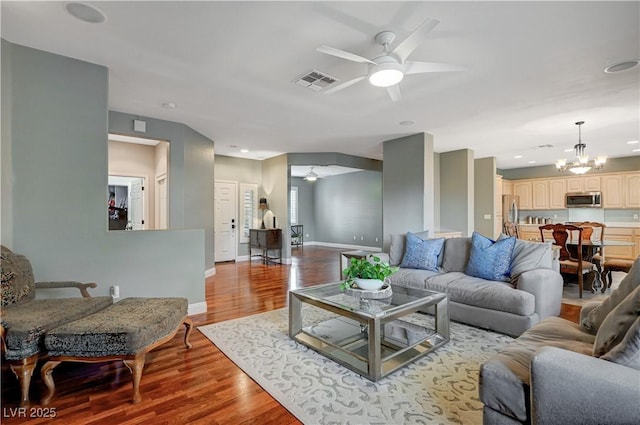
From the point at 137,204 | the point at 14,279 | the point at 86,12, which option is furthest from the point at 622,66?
the point at 137,204

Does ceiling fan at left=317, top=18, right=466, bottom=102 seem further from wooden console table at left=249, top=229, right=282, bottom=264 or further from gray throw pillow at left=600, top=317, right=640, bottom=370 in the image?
wooden console table at left=249, top=229, right=282, bottom=264

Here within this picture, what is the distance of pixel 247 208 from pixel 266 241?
1.29 m

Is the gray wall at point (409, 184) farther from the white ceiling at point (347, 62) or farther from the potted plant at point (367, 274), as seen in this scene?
the potted plant at point (367, 274)

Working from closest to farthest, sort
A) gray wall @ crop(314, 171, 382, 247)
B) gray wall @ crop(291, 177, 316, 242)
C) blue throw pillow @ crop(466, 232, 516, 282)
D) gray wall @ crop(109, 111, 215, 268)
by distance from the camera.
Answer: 1. blue throw pillow @ crop(466, 232, 516, 282)
2. gray wall @ crop(109, 111, 215, 268)
3. gray wall @ crop(314, 171, 382, 247)
4. gray wall @ crop(291, 177, 316, 242)

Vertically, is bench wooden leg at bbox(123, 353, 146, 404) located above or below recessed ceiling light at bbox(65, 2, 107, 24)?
below

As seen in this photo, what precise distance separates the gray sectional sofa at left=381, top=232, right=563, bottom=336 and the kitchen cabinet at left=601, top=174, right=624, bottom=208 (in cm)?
651

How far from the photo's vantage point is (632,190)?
7.41m

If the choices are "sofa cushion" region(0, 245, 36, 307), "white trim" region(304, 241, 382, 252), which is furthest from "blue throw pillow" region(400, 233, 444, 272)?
"white trim" region(304, 241, 382, 252)

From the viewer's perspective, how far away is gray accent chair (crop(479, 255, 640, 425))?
115 centimetres

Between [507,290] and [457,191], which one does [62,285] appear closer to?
[507,290]

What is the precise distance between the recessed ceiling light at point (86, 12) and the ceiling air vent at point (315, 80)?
5.71 feet

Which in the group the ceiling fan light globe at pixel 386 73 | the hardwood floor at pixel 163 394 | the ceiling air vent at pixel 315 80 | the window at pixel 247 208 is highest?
the ceiling air vent at pixel 315 80

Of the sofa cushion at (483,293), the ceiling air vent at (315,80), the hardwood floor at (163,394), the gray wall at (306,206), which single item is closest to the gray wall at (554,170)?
the gray wall at (306,206)

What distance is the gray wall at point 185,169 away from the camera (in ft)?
15.3
